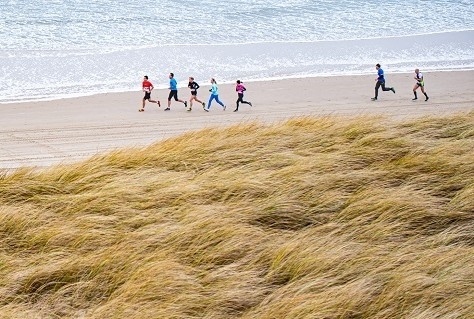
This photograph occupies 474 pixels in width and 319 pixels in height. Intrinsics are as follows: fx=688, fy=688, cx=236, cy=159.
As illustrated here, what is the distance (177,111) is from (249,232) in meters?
13.3

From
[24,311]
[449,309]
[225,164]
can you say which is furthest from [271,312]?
[225,164]

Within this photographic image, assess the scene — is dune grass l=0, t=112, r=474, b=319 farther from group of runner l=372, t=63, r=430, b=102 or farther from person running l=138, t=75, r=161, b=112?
group of runner l=372, t=63, r=430, b=102

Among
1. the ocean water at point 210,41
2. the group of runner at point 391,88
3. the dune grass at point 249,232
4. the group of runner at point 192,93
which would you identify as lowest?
the dune grass at point 249,232

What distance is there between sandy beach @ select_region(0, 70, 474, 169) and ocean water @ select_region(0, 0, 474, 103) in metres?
1.27

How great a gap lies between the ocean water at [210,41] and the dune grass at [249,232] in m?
13.1

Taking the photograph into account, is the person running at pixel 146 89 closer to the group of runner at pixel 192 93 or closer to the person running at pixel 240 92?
the group of runner at pixel 192 93

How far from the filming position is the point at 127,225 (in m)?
6.62

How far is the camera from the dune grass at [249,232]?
5.20 meters

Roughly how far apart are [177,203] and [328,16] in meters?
→ 29.6

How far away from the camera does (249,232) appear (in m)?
6.24

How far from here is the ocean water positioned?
23.2m

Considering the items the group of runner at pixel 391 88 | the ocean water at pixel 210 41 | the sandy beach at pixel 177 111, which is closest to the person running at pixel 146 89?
the sandy beach at pixel 177 111

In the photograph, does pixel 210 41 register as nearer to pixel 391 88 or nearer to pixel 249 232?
pixel 391 88

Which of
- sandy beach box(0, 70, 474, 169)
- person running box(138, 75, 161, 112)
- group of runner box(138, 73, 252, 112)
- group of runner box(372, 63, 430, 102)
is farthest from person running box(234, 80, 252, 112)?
group of runner box(372, 63, 430, 102)
